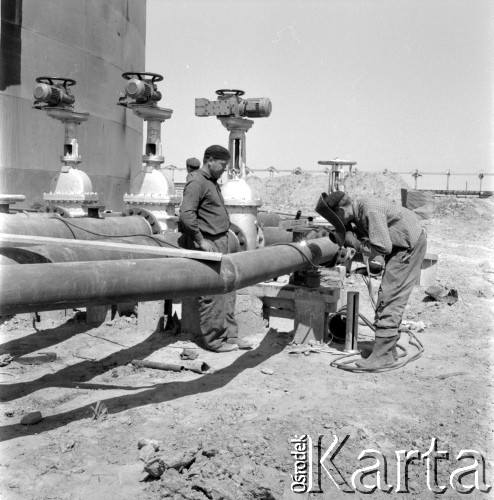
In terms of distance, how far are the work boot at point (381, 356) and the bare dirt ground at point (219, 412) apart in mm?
128

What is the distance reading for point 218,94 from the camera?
7176 millimetres

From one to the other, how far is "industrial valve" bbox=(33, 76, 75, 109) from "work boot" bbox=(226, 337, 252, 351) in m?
4.34

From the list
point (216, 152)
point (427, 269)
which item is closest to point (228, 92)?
point (216, 152)

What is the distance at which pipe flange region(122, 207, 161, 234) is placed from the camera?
6.77m

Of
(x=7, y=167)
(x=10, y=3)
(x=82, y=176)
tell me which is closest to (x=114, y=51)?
(x=10, y=3)

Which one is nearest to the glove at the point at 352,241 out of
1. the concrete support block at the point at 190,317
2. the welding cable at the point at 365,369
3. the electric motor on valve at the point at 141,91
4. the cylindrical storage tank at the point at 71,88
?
the welding cable at the point at 365,369

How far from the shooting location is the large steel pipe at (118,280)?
294cm

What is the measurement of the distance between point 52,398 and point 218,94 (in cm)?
416

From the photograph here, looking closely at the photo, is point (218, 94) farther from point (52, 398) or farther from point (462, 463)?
point (462, 463)

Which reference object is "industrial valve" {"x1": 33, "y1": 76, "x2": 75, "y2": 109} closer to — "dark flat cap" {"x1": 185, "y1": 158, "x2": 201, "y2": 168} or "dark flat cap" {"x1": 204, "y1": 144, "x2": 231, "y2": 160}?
"dark flat cap" {"x1": 185, "y1": 158, "x2": 201, "y2": 168}

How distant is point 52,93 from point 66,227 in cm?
319

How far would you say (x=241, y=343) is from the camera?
5.75 metres

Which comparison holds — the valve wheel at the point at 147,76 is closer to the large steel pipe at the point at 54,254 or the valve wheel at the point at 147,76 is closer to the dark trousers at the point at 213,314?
the dark trousers at the point at 213,314

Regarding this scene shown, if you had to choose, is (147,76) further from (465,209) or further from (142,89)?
(465,209)
